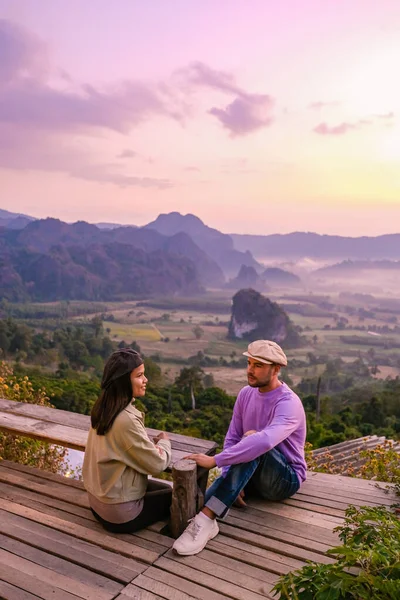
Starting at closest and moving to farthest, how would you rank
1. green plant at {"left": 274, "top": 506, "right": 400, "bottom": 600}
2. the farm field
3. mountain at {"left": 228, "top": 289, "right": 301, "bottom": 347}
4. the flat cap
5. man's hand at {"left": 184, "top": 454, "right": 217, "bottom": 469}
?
1. green plant at {"left": 274, "top": 506, "right": 400, "bottom": 600}
2. man's hand at {"left": 184, "top": 454, "right": 217, "bottom": 469}
3. the flat cap
4. the farm field
5. mountain at {"left": 228, "top": 289, "right": 301, "bottom": 347}

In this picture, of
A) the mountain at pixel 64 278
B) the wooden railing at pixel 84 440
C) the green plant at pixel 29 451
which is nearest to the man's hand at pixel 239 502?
the wooden railing at pixel 84 440

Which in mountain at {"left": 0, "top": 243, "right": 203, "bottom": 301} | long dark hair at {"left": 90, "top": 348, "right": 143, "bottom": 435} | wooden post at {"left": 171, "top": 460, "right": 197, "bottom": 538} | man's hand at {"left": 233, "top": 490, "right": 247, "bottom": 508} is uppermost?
long dark hair at {"left": 90, "top": 348, "right": 143, "bottom": 435}

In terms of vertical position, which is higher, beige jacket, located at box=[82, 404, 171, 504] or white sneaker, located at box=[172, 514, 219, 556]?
beige jacket, located at box=[82, 404, 171, 504]

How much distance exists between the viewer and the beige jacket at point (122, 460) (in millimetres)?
2584

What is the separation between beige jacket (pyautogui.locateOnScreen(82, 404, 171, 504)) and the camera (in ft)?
8.48

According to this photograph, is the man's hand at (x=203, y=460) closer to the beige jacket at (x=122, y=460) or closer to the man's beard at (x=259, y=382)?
the beige jacket at (x=122, y=460)

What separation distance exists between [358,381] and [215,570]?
73.7 meters

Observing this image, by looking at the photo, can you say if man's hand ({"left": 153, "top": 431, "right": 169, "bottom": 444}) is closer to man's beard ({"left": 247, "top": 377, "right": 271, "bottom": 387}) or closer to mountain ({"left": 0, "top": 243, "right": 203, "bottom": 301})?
man's beard ({"left": 247, "top": 377, "right": 271, "bottom": 387})

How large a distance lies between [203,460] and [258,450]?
1.08 ft

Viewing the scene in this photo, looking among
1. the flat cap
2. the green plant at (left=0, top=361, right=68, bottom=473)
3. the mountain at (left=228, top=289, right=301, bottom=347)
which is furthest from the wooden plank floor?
the mountain at (left=228, top=289, right=301, bottom=347)

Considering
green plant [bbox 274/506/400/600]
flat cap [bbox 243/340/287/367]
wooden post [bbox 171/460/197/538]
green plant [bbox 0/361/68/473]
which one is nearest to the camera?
green plant [bbox 274/506/400/600]

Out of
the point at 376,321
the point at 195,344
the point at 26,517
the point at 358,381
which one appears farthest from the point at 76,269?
the point at 26,517

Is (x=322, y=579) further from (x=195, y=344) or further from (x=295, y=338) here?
(x=295, y=338)

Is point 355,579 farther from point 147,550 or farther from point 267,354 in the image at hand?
point 267,354
